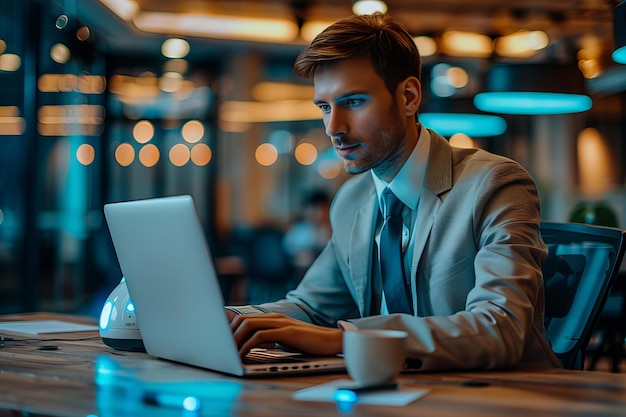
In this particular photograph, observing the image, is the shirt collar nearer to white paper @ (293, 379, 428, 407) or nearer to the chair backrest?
the chair backrest

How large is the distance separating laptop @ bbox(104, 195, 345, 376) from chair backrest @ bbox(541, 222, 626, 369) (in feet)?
2.44

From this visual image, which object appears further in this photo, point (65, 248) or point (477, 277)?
point (65, 248)

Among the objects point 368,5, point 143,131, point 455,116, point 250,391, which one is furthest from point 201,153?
point 250,391

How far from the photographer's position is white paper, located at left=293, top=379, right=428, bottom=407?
1.14 m

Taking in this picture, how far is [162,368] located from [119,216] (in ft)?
1.05

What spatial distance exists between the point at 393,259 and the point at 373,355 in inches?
28.7

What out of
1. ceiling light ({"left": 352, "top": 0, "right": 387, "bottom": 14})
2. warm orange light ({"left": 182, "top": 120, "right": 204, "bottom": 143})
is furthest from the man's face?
warm orange light ({"left": 182, "top": 120, "right": 204, "bottom": 143})

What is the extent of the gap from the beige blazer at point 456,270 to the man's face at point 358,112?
0.43 ft

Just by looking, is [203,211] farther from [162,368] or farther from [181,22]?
[162,368]

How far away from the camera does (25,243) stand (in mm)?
5719

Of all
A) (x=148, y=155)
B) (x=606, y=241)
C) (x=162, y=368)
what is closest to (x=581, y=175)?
(x=148, y=155)

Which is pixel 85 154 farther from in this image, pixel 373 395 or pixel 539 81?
pixel 373 395

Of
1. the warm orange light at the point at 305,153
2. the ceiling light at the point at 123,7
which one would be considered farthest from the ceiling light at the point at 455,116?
the warm orange light at the point at 305,153

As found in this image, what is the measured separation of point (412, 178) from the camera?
191cm
